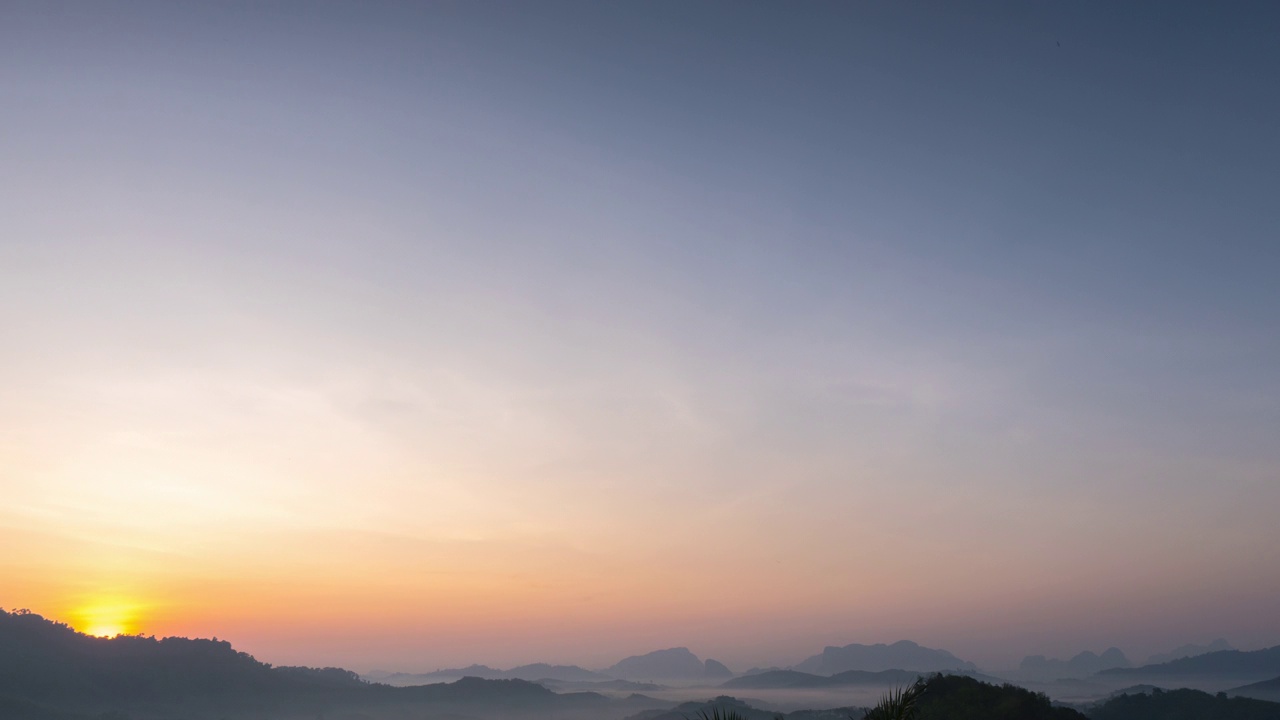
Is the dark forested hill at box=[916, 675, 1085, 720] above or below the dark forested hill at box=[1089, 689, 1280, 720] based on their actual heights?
above

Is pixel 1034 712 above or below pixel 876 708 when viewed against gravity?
below

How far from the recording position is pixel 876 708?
21.9 metres

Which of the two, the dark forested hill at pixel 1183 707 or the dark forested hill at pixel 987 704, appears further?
the dark forested hill at pixel 1183 707

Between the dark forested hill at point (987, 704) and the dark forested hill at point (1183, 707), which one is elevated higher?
the dark forested hill at point (987, 704)

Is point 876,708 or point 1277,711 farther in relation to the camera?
point 1277,711

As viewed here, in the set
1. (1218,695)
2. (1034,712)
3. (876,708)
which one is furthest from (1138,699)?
(876,708)

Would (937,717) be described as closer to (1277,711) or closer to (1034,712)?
(1034,712)

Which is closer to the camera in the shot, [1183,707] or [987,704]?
[987,704]

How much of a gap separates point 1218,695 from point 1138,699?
19951 millimetres

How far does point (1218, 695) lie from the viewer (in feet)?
536

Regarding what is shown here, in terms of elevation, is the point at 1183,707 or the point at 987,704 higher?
the point at 987,704

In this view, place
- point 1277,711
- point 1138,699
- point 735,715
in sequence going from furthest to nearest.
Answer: point 1138,699 → point 1277,711 → point 735,715

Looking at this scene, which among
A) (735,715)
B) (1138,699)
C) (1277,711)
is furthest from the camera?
(1138,699)

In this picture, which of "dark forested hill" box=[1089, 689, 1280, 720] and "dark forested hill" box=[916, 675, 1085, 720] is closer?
"dark forested hill" box=[916, 675, 1085, 720]
